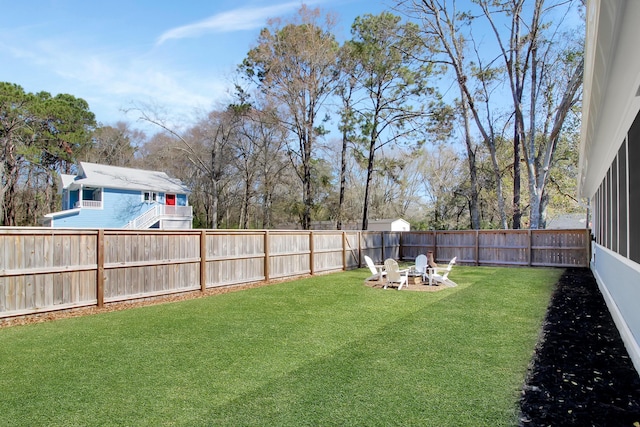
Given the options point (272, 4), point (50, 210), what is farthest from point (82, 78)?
point (50, 210)

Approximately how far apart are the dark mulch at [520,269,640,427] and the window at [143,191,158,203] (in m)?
24.3

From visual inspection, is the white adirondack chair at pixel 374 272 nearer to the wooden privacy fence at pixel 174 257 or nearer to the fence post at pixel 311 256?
the fence post at pixel 311 256

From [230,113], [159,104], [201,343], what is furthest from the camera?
[230,113]

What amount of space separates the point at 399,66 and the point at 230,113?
10964mm

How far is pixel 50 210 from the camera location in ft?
89.7

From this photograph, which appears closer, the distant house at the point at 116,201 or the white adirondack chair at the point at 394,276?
the white adirondack chair at the point at 394,276

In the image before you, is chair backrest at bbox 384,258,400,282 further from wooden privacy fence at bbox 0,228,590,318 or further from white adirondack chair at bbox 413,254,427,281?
wooden privacy fence at bbox 0,228,590,318

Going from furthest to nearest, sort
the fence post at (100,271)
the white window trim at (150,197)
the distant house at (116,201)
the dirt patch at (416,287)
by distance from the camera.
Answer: the white window trim at (150,197) → the distant house at (116,201) → the dirt patch at (416,287) → the fence post at (100,271)

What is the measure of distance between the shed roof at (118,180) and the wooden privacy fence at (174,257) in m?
16.6

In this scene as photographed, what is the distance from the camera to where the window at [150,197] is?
81.1 feet

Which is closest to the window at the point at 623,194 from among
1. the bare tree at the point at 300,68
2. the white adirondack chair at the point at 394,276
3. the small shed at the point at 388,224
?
the white adirondack chair at the point at 394,276

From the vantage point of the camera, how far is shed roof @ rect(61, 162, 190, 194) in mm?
23000

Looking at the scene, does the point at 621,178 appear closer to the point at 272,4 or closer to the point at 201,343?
the point at 201,343

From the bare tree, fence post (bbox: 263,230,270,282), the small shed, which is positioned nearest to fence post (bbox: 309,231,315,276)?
fence post (bbox: 263,230,270,282)
